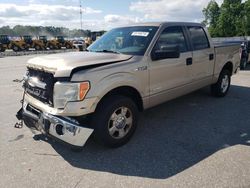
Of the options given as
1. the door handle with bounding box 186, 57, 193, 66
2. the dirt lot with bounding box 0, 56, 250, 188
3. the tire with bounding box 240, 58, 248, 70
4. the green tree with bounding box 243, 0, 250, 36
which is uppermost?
the green tree with bounding box 243, 0, 250, 36

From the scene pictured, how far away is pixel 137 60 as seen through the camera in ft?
13.6

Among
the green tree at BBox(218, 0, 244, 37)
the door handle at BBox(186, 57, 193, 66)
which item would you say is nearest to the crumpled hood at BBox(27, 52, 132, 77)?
the door handle at BBox(186, 57, 193, 66)

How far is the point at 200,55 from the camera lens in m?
5.50

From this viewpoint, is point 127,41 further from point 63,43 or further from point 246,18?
point 246,18

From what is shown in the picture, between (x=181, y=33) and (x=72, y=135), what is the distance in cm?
303

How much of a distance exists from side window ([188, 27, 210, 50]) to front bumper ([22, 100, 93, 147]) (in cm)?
310

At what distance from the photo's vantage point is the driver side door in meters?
4.44

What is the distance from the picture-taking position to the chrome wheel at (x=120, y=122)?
12.8ft

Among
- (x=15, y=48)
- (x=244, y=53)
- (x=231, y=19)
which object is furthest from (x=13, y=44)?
(x=231, y=19)

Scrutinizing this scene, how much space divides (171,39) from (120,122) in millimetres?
1904

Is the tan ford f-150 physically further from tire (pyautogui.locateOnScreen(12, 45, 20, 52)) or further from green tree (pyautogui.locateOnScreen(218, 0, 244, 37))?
green tree (pyautogui.locateOnScreen(218, 0, 244, 37))

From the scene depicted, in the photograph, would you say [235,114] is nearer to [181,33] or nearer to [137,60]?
[181,33]

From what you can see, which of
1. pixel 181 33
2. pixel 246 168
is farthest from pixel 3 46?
pixel 246 168

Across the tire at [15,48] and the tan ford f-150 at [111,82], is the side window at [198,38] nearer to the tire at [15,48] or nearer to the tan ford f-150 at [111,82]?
the tan ford f-150 at [111,82]
